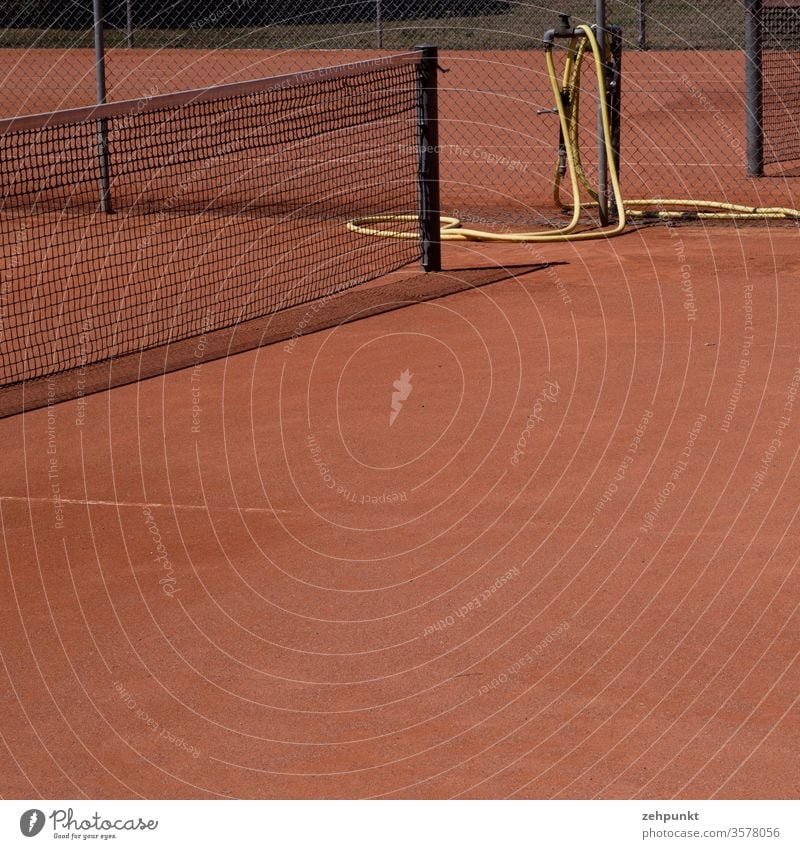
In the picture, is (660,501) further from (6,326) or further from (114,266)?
(114,266)

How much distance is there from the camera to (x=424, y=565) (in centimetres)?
544

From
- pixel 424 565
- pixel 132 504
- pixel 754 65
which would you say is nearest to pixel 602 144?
pixel 754 65

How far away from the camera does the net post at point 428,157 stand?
10.2 metres

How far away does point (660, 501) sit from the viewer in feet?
19.4

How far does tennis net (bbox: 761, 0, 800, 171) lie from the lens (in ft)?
47.3

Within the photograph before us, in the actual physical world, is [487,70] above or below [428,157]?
above

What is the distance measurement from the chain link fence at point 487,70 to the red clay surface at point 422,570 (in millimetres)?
3684

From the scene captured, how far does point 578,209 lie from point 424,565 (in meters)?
6.19

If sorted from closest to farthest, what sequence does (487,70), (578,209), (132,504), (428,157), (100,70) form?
(132,504)
(428,157)
(578,209)
(100,70)
(487,70)

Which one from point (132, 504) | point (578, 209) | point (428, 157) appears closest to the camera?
point (132, 504)

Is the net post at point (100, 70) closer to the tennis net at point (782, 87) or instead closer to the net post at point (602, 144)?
the net post at point (602, 144)

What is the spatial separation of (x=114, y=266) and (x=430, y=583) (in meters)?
6.10

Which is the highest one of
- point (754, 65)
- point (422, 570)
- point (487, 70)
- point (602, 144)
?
point (754, 65)

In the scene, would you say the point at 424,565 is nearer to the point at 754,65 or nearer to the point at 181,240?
the point at 181,240
